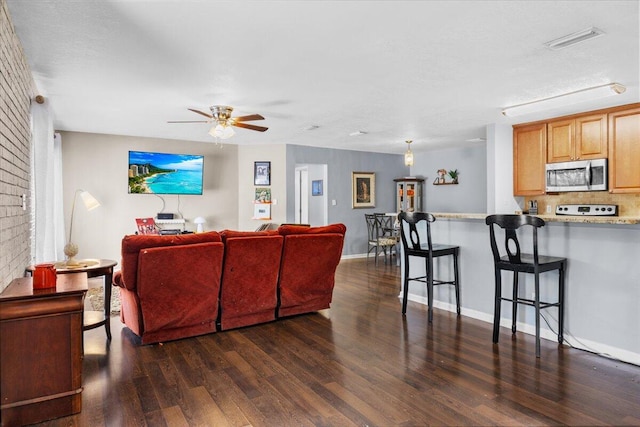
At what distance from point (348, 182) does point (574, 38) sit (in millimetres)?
5921

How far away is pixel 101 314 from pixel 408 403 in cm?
285

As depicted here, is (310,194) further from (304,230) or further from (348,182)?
(304,230)

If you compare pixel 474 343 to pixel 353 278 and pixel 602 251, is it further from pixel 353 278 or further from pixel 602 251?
pixel 353 278

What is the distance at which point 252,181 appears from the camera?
7695mm

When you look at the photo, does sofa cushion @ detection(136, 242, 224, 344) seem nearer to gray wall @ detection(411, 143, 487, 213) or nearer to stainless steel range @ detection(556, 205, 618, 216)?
stainless steel range @ detection(556, 205, 618, 216)

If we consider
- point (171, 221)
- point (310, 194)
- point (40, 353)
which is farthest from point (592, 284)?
point (310, 194)

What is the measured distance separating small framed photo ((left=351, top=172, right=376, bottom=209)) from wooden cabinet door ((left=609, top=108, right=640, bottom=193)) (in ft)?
15.1

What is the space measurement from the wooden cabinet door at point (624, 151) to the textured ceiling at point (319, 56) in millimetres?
331

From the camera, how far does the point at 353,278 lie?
20.4 ft

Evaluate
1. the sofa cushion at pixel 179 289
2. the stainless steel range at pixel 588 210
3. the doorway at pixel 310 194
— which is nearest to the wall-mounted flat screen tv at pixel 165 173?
the doorway at pixel 310 194

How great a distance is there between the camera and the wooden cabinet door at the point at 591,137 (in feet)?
16.5

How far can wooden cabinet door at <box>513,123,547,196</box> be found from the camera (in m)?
5.65

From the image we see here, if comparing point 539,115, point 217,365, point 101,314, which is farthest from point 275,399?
point 539,115

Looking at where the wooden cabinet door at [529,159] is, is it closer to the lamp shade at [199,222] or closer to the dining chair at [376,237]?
the dining chair at [376,237]
